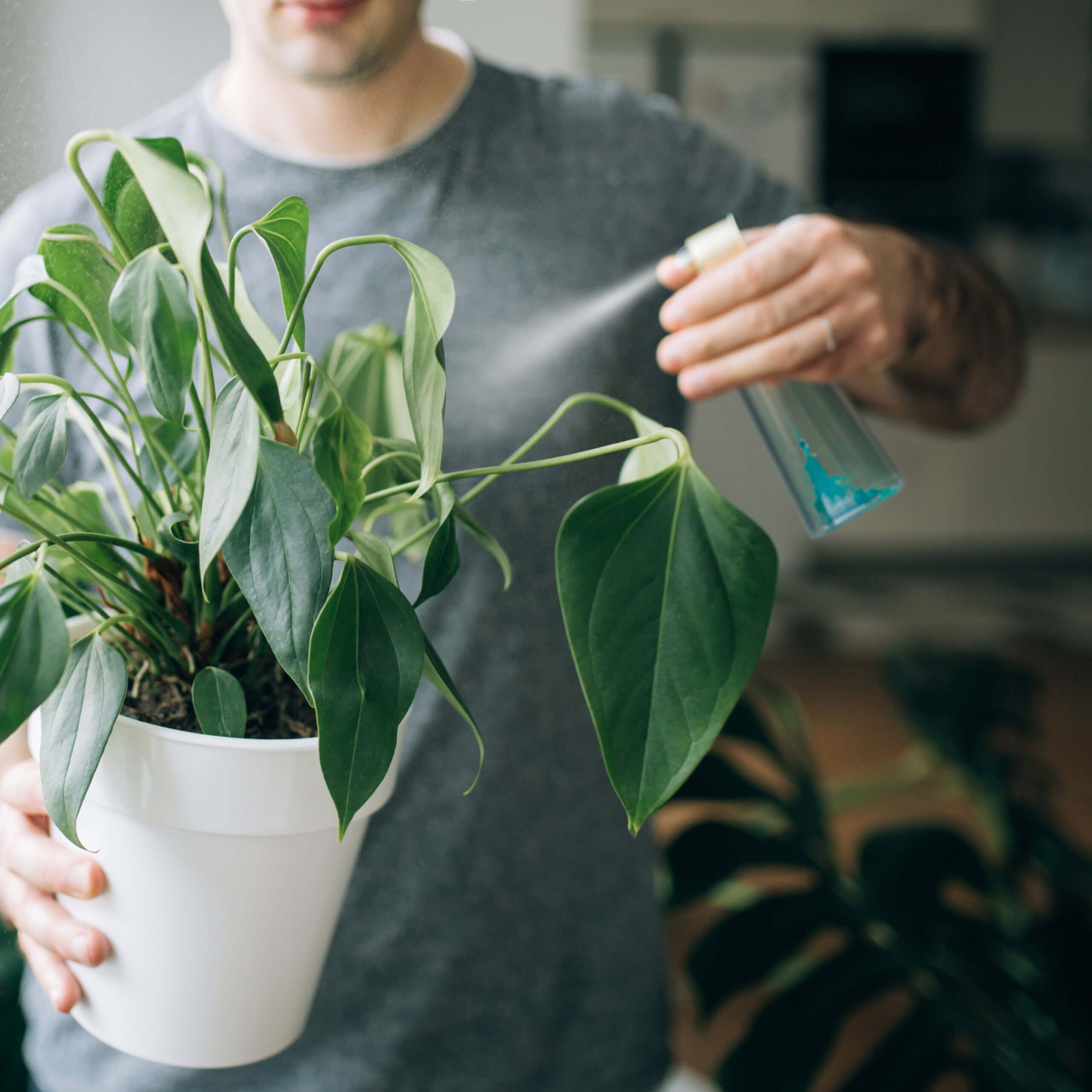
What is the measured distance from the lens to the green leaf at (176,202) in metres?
0.24

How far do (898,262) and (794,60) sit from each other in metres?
3.49

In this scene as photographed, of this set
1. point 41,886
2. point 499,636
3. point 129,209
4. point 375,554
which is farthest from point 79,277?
point 499,636

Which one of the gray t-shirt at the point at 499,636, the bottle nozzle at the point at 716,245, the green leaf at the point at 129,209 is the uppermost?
the green leaf at the point at 129,209

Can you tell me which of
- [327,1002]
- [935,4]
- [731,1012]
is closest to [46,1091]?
[327,1002]

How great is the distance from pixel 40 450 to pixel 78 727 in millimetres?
88

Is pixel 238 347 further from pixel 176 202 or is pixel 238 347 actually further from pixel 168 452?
pixel 168 452

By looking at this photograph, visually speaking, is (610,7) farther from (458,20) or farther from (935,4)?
(458,20)

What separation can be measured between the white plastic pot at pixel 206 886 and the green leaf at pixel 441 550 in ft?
0.22

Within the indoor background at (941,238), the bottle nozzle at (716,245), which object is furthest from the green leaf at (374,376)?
the indoor background at (941,238)

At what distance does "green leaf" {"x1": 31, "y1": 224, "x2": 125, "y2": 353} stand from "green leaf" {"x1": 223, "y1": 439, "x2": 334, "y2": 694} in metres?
0.09

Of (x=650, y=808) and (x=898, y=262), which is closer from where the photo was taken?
(x=650, y=808)

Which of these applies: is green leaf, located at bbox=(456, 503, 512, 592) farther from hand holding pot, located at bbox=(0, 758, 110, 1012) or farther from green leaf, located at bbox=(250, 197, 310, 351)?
hand holding pot, located at bbox=(0, 758, 110, 1012)

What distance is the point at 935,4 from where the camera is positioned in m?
3.68

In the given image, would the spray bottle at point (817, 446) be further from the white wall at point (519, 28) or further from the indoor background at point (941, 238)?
the indoor background at point (941, 238)
